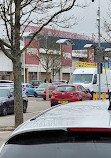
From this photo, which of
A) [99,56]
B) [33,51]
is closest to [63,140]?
[99,56]

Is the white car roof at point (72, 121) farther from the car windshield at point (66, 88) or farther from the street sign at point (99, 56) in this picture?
the car windshield at point (66, 88)

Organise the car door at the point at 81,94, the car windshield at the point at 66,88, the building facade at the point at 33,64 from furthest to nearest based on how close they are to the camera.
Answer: the building facade at the point at 33,64 < the car windshield at the point at 66,88 < the car door at the point at 81,94

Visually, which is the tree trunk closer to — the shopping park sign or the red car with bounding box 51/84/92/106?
the red car with bounding box 51/84/92/106

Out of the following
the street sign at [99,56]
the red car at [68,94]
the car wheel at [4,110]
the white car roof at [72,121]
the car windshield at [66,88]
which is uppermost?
the street sign at [99,56]

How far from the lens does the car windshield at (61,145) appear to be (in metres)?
3.17

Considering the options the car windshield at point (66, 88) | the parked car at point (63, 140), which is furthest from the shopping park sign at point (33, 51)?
the parked car at point (63, 140)

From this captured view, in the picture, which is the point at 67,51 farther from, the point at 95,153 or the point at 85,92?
→ the point at 95,153

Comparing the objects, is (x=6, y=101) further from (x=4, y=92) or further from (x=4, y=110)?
(x=4, y=92)

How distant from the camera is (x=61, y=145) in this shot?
324cm

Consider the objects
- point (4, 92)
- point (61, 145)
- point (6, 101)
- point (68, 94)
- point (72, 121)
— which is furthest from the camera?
point (68, 94)

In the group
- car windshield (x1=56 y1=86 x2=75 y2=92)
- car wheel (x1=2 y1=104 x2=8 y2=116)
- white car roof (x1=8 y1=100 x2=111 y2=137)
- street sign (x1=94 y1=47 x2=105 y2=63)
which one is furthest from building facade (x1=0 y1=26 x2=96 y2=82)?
white car roof (x1=8 y1=100 x2=111 y2=137)

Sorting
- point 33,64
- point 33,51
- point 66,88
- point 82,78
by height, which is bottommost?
point 66,88

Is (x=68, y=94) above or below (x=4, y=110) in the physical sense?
above

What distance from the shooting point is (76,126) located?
10.7 feet
